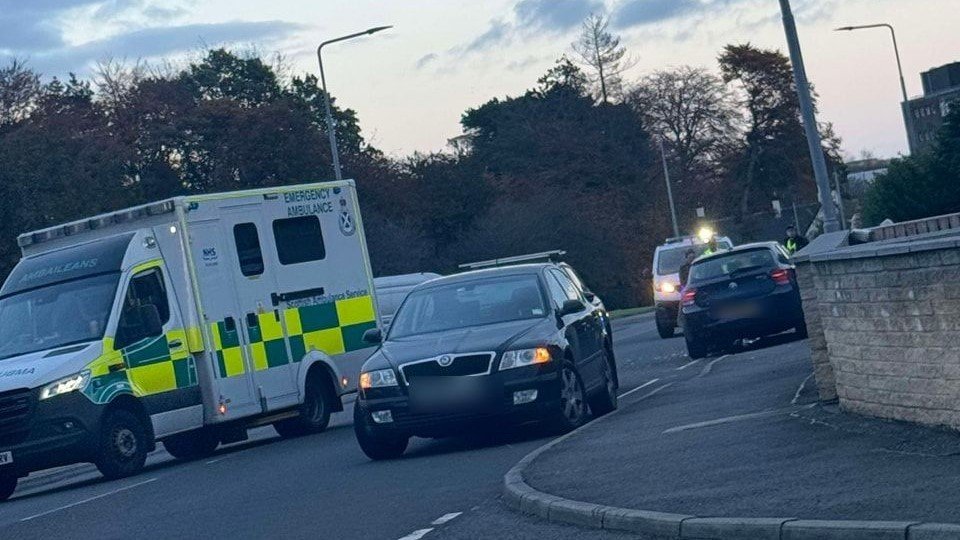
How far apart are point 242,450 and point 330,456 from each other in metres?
3.66

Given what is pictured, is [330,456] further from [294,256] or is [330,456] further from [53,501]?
[294,256]

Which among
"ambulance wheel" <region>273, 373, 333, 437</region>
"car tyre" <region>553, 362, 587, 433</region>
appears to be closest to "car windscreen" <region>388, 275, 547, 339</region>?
"car tyre" <region>553, 362, 587, 433</region>

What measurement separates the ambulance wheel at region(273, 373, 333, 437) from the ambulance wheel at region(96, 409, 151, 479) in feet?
9.34

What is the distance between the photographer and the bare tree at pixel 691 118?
83688 millimetres

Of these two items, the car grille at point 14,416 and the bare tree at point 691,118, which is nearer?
the car grille at point 14,416

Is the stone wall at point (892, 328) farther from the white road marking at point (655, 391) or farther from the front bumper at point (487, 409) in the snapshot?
the white road marking at point (655, 391)

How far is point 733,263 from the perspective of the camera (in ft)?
76.7

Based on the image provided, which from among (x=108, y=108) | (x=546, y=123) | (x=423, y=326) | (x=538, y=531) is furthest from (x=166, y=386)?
(x=546, y=123)

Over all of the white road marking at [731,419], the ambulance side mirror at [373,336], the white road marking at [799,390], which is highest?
the ambulance side mirror at [373,336]

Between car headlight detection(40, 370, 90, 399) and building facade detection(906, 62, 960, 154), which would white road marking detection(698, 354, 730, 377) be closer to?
car headlight detection(40, 370, 90, 399)

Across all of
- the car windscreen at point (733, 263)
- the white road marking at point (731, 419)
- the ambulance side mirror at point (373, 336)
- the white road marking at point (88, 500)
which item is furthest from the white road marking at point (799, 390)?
the car windscreen at point (733, 263)

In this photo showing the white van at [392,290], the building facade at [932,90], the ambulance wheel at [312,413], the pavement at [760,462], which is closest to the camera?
the pavement at [760,462]

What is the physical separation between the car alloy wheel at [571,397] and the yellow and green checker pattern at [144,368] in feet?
16.3

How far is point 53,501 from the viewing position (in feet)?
51.2
